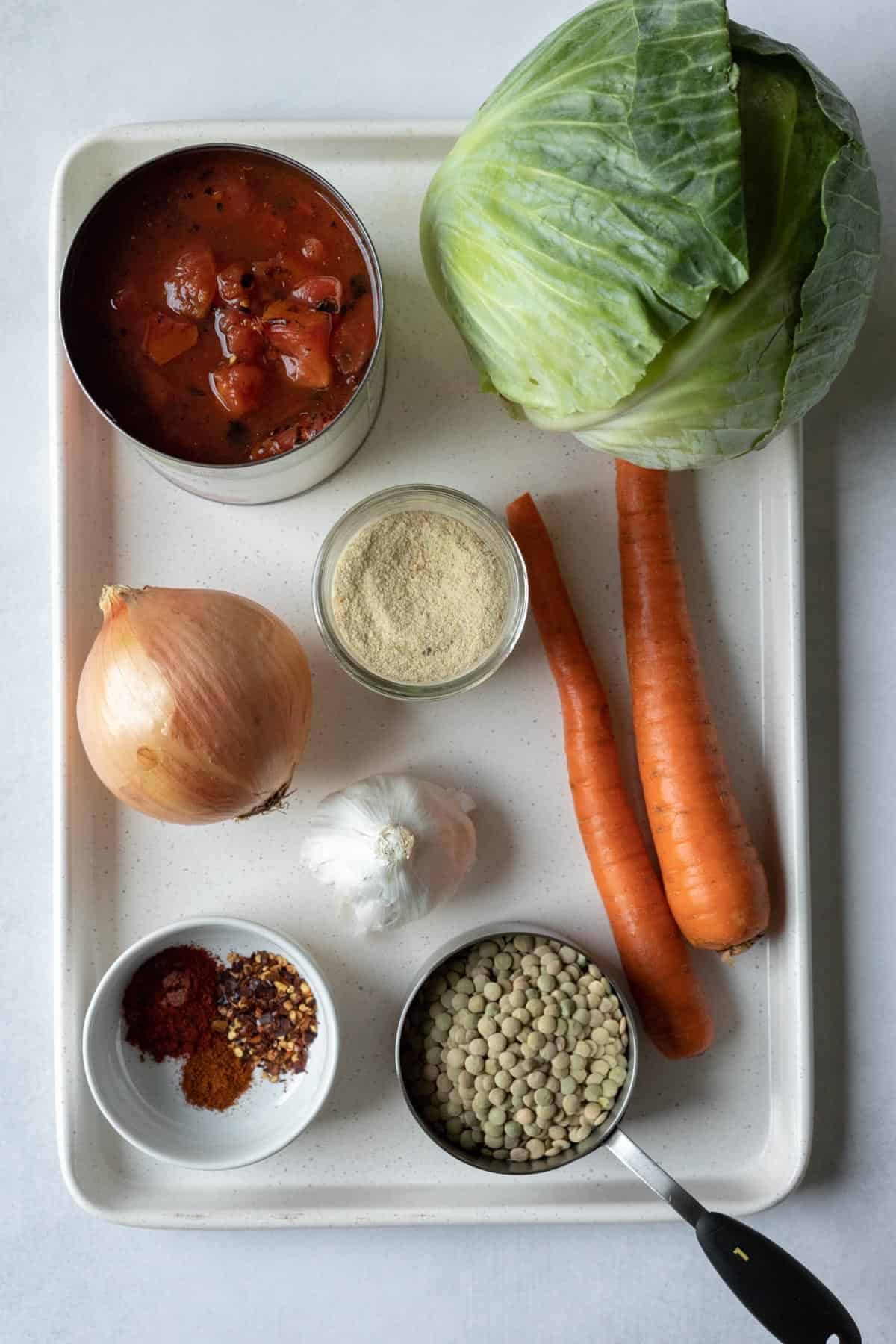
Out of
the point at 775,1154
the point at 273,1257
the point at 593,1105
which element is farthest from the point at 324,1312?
the point at 775,1154

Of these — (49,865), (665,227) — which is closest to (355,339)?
(665,227)

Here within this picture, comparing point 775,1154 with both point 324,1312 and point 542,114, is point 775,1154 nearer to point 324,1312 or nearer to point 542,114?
point 324,1312

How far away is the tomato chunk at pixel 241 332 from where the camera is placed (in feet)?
4.34

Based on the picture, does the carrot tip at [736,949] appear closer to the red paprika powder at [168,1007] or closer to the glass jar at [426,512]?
the glass jar at [426,512]

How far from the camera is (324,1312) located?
5.36 feet

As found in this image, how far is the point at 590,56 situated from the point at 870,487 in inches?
30.0

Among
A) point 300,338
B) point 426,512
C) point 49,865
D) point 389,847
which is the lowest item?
point 49,865

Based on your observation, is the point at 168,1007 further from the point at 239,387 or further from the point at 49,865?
the point at 239,387

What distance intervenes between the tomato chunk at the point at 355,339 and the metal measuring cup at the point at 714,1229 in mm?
768

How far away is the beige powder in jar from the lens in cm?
146

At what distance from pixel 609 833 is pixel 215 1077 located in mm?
643

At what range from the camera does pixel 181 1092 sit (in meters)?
1.53

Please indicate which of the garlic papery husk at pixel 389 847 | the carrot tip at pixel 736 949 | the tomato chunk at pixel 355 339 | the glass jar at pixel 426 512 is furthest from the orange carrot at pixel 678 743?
the tomato chunk at pixel 355 339

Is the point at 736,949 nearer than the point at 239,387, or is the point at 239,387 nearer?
the point at 239,387
